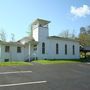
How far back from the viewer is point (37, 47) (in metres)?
34.2

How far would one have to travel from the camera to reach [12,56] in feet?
110

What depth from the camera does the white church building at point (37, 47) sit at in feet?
Result: 109

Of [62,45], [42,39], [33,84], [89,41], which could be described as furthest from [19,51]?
[89,41]

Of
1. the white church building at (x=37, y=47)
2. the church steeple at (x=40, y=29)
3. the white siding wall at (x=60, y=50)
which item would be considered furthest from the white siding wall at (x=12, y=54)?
the church steeple at (x=40, y=29)

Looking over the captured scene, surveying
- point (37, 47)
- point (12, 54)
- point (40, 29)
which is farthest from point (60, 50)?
point (12, 54)

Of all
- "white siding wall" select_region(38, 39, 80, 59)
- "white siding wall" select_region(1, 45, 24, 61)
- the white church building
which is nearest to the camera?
"white siding wall" select_region(1, 45, 24, 61)

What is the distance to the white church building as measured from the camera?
33312mm

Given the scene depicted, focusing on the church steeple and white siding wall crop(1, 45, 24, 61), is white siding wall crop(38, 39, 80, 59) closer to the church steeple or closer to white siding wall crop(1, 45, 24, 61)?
the church steeple

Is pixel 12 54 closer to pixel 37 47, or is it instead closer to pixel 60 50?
Result: pixel 37 47

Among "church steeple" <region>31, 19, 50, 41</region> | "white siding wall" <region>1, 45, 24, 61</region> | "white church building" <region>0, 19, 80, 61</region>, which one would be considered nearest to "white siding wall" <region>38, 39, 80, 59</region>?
"white church building" <region>0, 19, 80, 61</region>

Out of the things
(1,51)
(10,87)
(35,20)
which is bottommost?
(10,87)

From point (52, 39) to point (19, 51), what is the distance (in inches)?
250

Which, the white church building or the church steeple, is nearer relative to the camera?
the white church building

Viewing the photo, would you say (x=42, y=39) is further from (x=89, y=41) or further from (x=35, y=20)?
(x=89, y=41)
